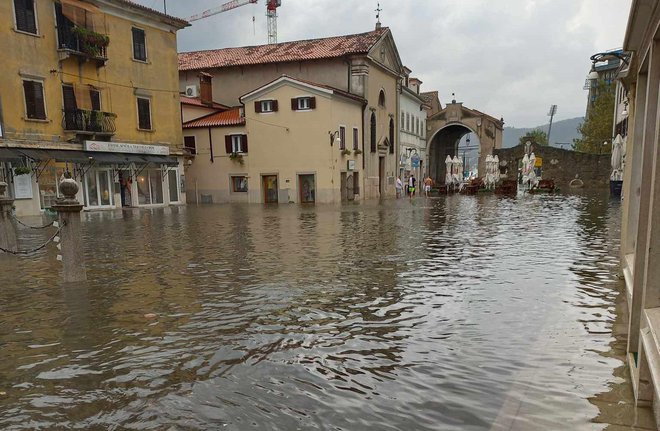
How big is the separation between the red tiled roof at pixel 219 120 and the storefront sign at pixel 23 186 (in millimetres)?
13228

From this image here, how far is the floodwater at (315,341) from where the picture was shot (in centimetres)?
350

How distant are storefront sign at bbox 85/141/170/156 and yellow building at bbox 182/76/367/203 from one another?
5100mm

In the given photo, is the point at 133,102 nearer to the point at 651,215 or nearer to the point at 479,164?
the point at 651,215

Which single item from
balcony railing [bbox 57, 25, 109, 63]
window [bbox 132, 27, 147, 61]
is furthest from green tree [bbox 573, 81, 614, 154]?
balcony railing [bbox 57, 25, 109, 63]

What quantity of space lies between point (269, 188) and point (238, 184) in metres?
2.36

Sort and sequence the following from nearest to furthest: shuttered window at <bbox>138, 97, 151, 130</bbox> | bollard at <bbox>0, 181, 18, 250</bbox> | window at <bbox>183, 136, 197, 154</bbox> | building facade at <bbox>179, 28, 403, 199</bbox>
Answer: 1. bollard at <bbox>0, 181, 18, 250</bbox>
2. shuttered window at <bbox>138, 97, 151, 130</bbox>
3. window at <bbox>183, 136, 197, 154</bbox>
4. building facade at <bbox>179, 28, 403, 199</bbox>

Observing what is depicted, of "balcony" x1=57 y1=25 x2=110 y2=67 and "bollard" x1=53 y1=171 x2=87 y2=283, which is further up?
"balcony" x1=57 y1=25 x2=110 y2=67

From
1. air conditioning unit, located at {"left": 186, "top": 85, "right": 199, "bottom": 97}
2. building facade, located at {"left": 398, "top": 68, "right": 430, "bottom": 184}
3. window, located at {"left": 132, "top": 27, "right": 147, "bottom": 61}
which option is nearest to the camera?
window, located at {"left": 132, "top": 27, "right": 147, "bottom": 61}

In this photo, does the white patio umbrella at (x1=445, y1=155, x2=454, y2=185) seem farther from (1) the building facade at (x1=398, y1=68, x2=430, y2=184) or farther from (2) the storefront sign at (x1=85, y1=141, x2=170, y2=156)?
(2) the storefront sign at (x1=85, y1=141, x2=170, y2=156)

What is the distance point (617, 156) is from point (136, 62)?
2558 cm

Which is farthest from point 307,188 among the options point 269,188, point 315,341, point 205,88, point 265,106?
point 315,341

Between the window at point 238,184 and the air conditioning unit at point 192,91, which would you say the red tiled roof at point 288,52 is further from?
the window at point 238,184

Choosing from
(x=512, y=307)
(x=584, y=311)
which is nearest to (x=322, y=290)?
(x=512, y=307)

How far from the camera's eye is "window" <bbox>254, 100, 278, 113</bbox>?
105 ft
